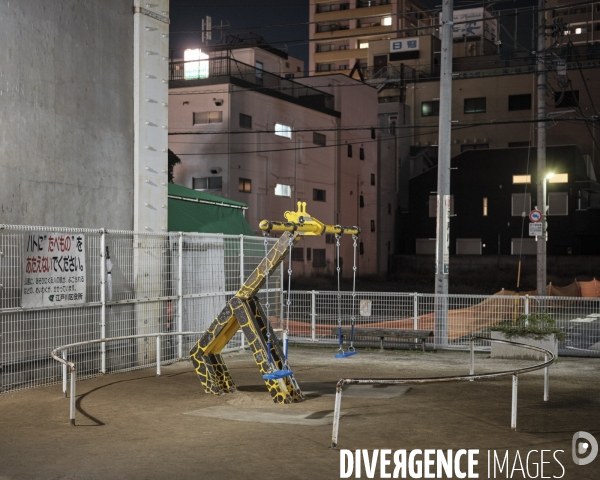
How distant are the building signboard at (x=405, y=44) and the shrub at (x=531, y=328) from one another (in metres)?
58.4

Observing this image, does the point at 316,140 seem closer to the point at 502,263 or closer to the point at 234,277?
the point at 502,263

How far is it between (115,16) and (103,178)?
10.8 ft

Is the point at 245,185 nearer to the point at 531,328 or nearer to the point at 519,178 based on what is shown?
the point at 519,178

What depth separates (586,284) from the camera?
35.5 metres

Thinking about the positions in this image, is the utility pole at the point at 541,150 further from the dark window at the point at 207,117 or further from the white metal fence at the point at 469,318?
the dark window at the point at 207,117

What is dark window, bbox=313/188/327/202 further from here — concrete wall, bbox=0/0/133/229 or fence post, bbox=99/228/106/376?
fence post, bbox=99/228/106/376

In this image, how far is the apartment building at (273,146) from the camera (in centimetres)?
4278

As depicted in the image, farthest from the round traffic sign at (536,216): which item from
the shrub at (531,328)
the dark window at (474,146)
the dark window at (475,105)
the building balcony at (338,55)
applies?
the building balcony at (338,55)

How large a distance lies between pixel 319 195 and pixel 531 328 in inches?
1371

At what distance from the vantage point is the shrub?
54.6 ft

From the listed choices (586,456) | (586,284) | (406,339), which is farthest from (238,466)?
(586,284)

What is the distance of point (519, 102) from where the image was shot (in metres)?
63.9

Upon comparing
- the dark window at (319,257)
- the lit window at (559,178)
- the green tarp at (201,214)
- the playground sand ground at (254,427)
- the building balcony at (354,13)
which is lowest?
the playground sand ground at (254,427)

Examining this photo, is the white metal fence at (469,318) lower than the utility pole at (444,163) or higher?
lower
